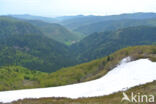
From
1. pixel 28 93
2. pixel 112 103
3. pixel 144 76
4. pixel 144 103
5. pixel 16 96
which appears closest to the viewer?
pixel 144 103

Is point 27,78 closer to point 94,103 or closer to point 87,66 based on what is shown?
point 87,66

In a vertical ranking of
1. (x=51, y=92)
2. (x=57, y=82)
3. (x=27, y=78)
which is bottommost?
(x=27, y=78)

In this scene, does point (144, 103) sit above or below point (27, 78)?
A: above

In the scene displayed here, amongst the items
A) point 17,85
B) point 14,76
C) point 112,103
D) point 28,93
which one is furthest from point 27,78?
point 112,103

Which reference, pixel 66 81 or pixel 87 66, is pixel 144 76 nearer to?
pixel 66 81

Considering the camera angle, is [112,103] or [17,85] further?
[17,85]

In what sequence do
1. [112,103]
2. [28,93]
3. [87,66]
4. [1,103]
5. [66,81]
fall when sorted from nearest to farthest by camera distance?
[112,103], [1,103], [28,93], [66,81], [87,66]

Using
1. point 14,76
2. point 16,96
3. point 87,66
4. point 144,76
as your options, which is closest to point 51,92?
point 16,96

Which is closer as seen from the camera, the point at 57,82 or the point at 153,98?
the point at 153,98

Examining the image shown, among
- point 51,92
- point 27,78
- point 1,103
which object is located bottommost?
point 27,78
